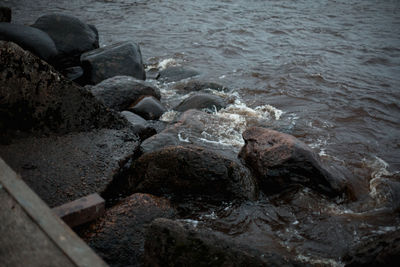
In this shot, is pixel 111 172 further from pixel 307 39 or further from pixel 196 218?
pixel 307 39

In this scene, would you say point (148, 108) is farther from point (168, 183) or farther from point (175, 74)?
point (168, 183)

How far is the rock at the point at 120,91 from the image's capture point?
5.77 m

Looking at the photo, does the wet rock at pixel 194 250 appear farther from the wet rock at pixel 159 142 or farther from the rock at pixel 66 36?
the rock at pixel 66 36

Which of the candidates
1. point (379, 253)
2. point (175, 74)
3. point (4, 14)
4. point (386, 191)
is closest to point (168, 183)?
point (379, 253)

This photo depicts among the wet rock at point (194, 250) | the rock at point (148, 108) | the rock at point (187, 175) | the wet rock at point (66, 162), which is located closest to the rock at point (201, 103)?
the rock at point (148, 108)

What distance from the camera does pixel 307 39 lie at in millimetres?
10727

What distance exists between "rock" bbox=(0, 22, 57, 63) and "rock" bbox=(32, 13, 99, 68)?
61 centimetres

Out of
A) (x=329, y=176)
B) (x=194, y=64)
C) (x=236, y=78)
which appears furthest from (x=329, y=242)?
(x=194, y=64)

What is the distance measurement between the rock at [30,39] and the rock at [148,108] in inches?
100

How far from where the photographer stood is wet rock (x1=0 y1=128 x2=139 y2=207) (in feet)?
9.75

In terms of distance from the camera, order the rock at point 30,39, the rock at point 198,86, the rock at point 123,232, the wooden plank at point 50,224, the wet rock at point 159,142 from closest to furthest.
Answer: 1. the wooden plank at point 50,224
2. the rock at point 123,232
3. the wet rock at point 159,142
4. the rock at point 30,39
5. the rock at point 198,86

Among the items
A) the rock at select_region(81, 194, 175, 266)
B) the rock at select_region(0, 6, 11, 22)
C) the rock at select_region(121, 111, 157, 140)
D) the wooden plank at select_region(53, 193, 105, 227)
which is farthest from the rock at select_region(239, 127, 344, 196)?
the rock at select_region(0, 6, 11, 22)

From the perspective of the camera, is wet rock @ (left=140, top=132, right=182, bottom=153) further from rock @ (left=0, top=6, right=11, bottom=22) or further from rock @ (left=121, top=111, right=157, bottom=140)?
rock @ (left=0, top=6, right=11, bottom=22)

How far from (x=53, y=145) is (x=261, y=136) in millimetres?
2440
